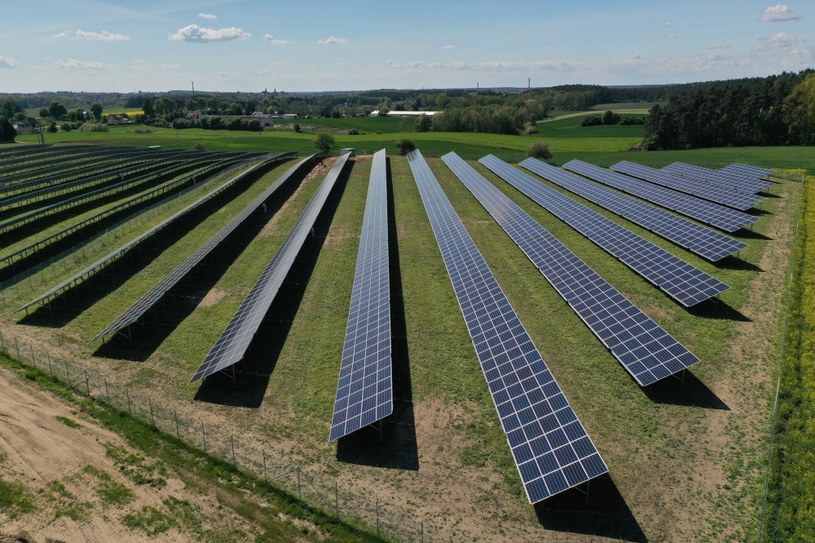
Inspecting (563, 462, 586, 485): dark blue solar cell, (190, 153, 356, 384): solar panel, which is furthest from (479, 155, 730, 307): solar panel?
(190, 153, 356, 384): solar panel

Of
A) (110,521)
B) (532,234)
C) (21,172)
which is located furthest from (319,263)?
(21,172)

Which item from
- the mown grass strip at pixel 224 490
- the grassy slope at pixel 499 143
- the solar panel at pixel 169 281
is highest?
the grassy slope at pixel 499 143

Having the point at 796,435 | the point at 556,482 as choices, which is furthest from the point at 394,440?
the point at 796,435

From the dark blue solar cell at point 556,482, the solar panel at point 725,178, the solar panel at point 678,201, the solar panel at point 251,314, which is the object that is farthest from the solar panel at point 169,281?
the solar panel at point 725,178

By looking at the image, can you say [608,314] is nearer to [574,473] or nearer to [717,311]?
[717,311]

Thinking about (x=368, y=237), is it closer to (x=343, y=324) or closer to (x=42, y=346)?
(x=343, y=324)

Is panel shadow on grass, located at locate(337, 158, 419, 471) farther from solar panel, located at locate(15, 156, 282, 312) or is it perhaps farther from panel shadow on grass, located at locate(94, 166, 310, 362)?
solar panel, located at locate(15, 156, 282, 312)

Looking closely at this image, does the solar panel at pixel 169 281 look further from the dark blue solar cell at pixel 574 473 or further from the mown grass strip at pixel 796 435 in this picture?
the mown grass strip at pixel 796 435
